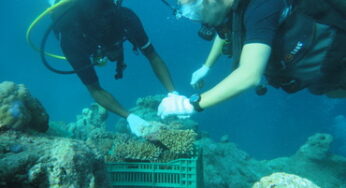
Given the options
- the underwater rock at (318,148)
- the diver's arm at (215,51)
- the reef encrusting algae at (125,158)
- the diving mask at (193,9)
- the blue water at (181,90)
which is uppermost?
the blue water at (181,90)

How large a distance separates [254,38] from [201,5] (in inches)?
34.3

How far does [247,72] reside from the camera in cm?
279

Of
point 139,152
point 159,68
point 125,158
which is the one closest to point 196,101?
point 139,152

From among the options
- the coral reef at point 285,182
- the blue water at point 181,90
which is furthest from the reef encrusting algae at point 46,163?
the blue water at point 181,90

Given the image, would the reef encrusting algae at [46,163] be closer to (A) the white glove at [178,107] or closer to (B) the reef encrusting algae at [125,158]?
(B) the reef encrusting algae at [125,158]

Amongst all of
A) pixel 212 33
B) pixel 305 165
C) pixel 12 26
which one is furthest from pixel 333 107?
pixel 12 26

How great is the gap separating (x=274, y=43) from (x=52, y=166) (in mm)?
2675

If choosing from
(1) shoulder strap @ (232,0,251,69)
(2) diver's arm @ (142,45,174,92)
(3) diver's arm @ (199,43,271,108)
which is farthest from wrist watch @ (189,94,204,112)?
(2) diver's arm @ (142,45,174,92)

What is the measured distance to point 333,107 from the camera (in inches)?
1103

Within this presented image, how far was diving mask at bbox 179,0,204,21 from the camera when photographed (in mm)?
3309

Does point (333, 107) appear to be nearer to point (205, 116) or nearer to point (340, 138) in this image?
point (340, 138)

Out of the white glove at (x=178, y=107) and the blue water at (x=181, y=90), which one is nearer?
the white glove at (x=178, y=107)

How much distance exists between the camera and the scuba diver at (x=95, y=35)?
16.6 ft

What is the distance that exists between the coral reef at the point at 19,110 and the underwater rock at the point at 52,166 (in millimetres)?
606
